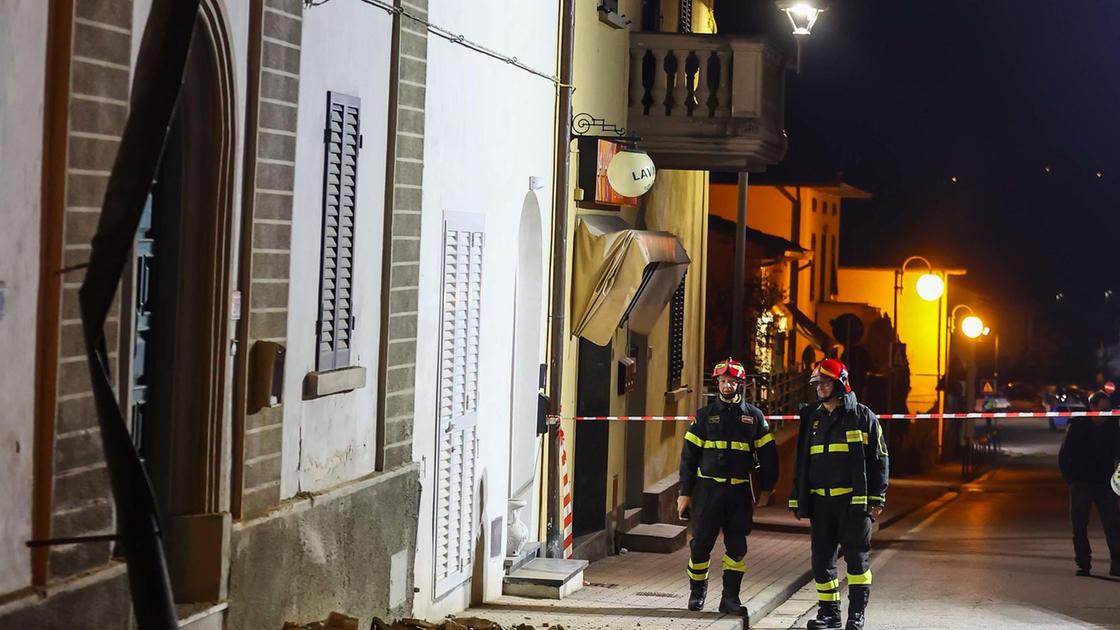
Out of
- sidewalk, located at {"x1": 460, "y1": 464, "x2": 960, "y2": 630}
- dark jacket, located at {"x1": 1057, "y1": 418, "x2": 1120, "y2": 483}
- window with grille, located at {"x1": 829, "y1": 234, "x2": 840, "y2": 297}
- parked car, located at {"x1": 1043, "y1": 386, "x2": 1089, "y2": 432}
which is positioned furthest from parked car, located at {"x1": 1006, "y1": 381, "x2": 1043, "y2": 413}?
dark jacket, located at {"x1": 1057, "y1": 418, "x2": 1120, "y2": 483}

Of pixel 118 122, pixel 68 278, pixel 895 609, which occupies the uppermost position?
pixel 118 122

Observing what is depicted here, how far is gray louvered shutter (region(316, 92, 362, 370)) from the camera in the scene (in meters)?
9.30

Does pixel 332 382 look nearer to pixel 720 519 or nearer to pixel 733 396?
pixel 733 396

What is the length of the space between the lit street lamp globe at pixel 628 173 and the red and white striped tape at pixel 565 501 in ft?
8.73

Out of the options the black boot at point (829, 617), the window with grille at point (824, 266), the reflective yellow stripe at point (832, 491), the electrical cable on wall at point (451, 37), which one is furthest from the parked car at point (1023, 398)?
the electrical cable on wall at point (451, 37)

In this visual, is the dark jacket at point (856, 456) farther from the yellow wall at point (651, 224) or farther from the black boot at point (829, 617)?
the yellow wall at point (651, 224)

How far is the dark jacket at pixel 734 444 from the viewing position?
1365 cm

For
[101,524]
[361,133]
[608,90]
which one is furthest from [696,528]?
[101,524]

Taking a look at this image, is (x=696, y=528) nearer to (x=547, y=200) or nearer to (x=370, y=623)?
(x=547, y=200)

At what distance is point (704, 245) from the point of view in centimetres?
2548

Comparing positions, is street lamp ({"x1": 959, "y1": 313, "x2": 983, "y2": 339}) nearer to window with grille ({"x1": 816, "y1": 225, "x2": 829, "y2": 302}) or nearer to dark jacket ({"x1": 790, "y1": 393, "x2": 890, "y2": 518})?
window with grille ({"x1": 816, "y1": 225, "x2": 829, "y2": 302})

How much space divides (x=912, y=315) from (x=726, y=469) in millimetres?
45375

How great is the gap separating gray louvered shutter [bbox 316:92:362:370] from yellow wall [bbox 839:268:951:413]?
48.6 m

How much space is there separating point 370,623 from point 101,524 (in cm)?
340
